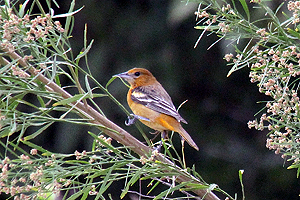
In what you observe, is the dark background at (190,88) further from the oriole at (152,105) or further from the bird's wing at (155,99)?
the bird's wing at (155,99)

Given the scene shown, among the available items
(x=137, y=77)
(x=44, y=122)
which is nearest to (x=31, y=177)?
(x=44, y=122)

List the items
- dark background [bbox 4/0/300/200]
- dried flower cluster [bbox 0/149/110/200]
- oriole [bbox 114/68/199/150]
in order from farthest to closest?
1. dark background [bbox 4/0/300/200]
2. oriole [bbox 114/68/199/150]
3. dried flower cluster [bbox 0/149/110/200]

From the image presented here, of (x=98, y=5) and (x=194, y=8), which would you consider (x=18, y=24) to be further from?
(x=98, y=5)

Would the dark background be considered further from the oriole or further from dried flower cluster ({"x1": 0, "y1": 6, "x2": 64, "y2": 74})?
dried flower cluster ({"x1": 0, "y1": 6, "x2": 64, "y2": 74})

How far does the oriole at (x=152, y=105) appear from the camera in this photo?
Result: 239cm

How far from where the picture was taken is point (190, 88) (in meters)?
4.49

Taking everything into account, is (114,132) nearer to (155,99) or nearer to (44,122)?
(44,122)

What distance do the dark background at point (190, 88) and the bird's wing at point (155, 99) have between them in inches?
47.7

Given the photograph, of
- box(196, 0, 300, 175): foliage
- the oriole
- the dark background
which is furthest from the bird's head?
box(196, 0, 300, 175): foliage

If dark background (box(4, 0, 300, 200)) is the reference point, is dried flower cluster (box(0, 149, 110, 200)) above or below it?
above

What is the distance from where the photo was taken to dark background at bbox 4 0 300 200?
4199mm

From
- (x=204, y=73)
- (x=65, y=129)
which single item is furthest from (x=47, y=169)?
(x=204, y=73)

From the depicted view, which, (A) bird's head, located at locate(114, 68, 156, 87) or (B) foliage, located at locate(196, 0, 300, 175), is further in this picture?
(A) bird's head, located at locate(114, 68, 156, 87)

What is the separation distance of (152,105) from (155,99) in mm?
101
